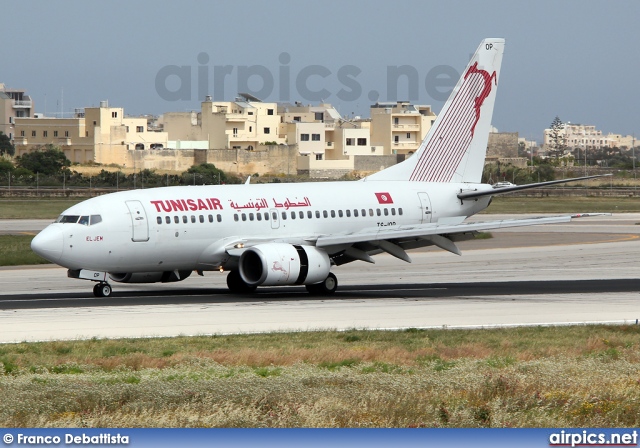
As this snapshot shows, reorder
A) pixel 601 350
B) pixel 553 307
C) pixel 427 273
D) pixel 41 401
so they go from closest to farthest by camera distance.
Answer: pixel 41 401 → pixel 601 350 → pixel 553 307 → pixel 427 273

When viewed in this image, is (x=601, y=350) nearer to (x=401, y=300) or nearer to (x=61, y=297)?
(x=401, y=300)

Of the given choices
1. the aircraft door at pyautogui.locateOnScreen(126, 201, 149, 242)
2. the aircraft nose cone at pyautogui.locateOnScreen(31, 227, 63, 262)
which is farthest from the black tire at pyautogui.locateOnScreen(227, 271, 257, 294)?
the aircraft nose cone at pyautogui.locateOnScreen(31, 227, 63, 262)

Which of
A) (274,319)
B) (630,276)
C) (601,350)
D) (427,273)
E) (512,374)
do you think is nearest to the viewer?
(512,374)

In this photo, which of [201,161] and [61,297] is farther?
[201,161]

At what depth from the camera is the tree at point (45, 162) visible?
13600 cm

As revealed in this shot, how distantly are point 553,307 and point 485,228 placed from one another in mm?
5147

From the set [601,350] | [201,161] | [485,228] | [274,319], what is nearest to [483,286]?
[485,228]

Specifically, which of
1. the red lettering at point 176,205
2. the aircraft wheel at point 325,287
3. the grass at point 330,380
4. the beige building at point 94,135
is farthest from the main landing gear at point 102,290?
the beige building at point 94,135

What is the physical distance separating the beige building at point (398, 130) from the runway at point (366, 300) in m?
129

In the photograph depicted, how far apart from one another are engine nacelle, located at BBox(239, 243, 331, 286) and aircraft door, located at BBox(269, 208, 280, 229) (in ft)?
5.73

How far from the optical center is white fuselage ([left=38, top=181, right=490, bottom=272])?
35969 mm

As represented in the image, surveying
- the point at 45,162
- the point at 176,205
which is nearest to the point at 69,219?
the point at 176,205

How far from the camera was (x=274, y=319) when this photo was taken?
30.8 metres

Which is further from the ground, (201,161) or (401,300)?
(201,161)
